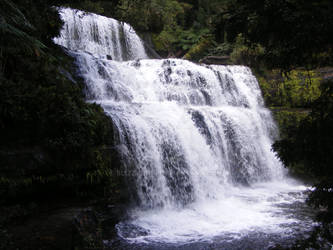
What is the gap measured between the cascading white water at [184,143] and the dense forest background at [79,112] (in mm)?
955

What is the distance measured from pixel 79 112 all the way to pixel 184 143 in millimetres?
4516

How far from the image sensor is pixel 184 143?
976 cm

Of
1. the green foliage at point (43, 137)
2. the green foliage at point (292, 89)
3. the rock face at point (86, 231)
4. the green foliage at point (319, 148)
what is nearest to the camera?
the green foliage at point (319, 148)

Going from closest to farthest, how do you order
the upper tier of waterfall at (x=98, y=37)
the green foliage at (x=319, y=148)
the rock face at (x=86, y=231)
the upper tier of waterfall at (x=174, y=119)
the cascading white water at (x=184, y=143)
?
the green foliage at (x=319, y=148) < the rock face at (x=86, y=231) < the cascading white water at (x=184, y=143) < the upper tier of waterfall at (x=174, y=119) < the upper tier of waterfall at (x=98, y=37)

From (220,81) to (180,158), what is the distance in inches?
320

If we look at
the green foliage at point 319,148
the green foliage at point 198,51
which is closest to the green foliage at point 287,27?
the green foliage at point 319,148

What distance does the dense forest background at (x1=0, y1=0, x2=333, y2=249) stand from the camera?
2.87 meters

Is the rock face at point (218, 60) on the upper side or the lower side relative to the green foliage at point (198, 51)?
lower

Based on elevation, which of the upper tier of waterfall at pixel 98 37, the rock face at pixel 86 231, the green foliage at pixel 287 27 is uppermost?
the upper tier of waterfall at pixel 98 37

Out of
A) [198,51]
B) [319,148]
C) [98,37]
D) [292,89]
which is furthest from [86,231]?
[198,51]

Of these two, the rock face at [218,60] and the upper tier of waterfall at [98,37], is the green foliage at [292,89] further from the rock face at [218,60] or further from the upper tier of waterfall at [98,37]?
the upper tier of waterfall at [98,37]

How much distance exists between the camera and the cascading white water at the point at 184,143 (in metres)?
7.41

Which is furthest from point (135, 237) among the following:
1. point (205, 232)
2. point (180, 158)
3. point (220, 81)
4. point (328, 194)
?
point (220, 81)

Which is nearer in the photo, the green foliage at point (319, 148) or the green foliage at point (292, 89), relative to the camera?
the green foliage at point (319, 148)
